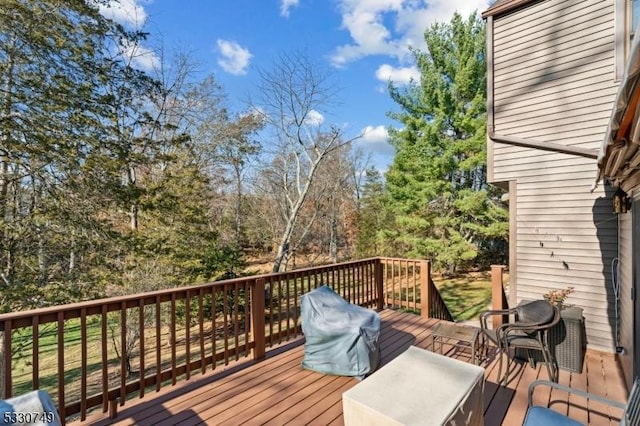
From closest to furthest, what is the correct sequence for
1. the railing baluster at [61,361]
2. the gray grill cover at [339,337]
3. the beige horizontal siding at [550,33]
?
the railing baluster at [61,361], the gray grill cover at [339,337], the beige horizontal siding at [550,33]

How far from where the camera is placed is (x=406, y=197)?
1312 cm

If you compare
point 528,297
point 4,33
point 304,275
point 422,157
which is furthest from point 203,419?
point 422,157

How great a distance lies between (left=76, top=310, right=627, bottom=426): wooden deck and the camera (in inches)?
99.1

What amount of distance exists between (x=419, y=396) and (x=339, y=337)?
1.28 meters

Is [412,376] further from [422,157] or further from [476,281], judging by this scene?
[476,281]

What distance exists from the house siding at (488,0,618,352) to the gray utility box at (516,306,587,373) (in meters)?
1.39

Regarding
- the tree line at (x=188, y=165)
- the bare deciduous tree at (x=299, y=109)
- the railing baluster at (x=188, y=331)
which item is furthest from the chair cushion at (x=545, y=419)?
the bare deciduous tree at (x=299, y=109)

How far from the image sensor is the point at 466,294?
11734 mm

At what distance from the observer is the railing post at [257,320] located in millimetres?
3639

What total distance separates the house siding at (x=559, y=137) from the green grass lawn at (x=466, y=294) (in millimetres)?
5041

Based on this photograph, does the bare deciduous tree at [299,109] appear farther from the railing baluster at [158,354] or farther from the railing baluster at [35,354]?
the railing baluster at [35,354]

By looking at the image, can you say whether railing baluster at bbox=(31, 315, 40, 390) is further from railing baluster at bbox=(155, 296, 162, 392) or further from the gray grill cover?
the gray grill cover

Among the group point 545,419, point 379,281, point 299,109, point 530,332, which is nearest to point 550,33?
point 530,332

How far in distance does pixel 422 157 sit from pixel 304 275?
9429 millimetres
